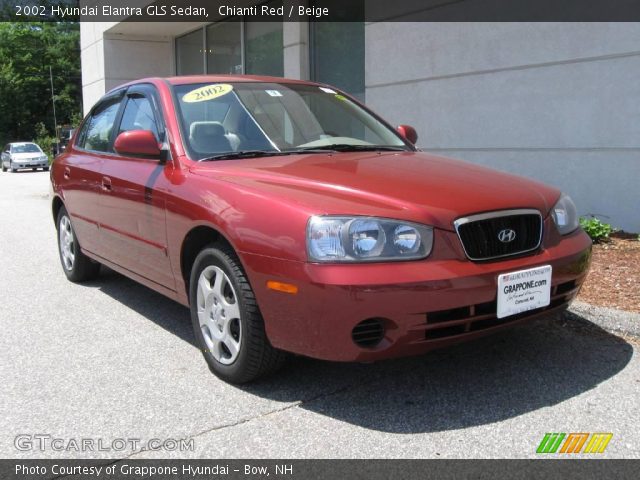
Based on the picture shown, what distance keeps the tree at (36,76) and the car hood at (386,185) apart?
164 ft

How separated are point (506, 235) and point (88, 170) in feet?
11.1

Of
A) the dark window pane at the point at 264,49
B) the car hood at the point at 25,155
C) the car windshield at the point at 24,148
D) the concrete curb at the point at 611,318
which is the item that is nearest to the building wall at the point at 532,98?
the concrete curb at the point at 611,318

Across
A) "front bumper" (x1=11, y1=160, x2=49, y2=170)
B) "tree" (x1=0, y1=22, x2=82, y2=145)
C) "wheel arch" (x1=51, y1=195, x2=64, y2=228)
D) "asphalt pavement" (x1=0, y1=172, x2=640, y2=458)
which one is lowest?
"asphalt pavement" (x1=0, y1=172, x2=640, y2=458)

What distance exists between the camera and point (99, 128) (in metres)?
5.39

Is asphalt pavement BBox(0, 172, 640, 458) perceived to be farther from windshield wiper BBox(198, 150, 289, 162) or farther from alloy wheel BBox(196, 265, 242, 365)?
windshield wiper BBox(198, 150, 289, 162)

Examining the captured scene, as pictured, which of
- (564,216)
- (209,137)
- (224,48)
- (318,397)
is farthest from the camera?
(224,48)

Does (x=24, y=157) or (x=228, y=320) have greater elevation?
(x=24, y=157)

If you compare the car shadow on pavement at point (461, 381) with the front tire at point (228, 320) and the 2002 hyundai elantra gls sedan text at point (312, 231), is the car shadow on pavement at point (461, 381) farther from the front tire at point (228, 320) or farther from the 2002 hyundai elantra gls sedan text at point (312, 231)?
the 2002 hyundai elantra gls sedan text at point (312, 231)

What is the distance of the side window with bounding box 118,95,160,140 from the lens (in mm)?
4344

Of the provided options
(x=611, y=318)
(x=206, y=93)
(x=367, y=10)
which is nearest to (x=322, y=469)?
(x=611, y=318)

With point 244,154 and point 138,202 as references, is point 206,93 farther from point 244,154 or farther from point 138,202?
point 138,202

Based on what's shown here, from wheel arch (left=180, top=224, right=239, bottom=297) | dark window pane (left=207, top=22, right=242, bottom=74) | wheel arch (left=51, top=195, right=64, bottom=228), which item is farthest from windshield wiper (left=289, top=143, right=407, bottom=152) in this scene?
dark window pane (left=207, top=22, right=242, bottom=74)

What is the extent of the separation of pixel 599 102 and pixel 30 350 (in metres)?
5.78

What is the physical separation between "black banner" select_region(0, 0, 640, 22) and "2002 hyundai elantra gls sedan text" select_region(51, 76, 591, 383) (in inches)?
133
